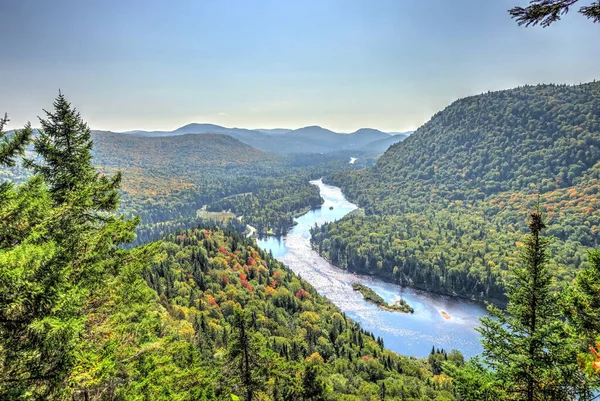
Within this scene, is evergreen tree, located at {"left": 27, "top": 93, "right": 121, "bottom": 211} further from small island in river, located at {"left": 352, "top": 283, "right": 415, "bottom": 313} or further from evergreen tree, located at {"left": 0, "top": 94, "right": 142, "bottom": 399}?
small island in river, located at {"left": 352, "top": 283, "right": 415, "bottom": 313}

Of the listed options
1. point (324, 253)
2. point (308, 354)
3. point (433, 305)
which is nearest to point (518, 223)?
point (433, 305)

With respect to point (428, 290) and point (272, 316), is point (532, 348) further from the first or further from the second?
point (428, 290)

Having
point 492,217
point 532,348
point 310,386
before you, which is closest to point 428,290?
point 492,217

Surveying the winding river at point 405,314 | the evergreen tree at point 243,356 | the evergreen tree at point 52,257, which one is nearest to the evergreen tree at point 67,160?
the evergreen tree at point 52,257

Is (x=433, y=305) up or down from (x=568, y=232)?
down

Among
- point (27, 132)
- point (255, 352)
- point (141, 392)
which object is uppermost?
point (27, 132)

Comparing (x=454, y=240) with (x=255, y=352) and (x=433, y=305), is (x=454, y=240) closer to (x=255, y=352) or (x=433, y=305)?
(x=433, y=305)

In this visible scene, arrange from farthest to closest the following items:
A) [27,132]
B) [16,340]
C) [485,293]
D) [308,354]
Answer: [485,293]
[308,354]
[27,132]
[16,340]
